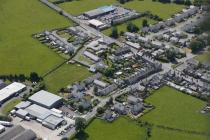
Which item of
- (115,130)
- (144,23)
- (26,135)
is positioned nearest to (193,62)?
(144,23)

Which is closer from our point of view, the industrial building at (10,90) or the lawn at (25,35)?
the industrial building at (10,90)

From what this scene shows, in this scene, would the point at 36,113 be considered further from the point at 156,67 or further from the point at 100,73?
the point at 156,67

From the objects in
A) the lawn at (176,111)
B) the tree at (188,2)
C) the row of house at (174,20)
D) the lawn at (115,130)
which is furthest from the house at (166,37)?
the lawn at (115,130)

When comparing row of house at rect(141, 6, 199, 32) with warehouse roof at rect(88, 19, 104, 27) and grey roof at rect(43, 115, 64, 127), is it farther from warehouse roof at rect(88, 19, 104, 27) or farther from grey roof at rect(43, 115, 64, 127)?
grey roof at rect(43, 115, 64, 127)

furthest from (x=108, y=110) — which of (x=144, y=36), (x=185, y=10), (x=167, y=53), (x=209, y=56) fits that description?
(x=185, y=10)

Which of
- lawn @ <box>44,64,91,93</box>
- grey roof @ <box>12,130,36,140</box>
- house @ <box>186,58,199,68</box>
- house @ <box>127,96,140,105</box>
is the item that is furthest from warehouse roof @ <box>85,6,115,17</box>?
grey roof @ <box>12,130,36,140</box>

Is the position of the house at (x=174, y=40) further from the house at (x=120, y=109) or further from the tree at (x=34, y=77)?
the tree at (x=34, y=77)

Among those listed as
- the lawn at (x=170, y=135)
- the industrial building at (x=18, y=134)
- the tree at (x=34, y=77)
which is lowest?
the lawn at (x=170, y=135)
